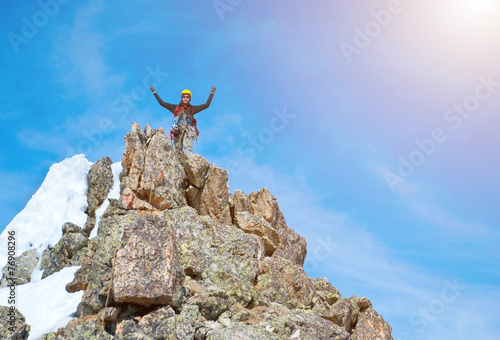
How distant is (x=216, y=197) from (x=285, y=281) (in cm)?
894

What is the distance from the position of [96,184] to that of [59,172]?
140 inches

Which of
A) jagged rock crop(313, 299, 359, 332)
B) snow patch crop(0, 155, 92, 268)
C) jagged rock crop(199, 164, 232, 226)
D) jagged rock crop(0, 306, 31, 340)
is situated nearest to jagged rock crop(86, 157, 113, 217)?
snow patch crop(0, 155, 92, 268)

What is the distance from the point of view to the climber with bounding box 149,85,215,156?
3509cm

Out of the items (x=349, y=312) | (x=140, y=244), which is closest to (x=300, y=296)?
(x=349, y=312)

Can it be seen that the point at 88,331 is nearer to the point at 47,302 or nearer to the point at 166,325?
the point at 166,325

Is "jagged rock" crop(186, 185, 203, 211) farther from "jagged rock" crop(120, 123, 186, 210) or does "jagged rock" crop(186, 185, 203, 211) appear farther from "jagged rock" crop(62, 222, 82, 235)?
"jagged rock" crop(62, 222, 82, 235)

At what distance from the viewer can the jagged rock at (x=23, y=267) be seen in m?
27.0

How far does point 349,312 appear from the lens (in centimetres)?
2748

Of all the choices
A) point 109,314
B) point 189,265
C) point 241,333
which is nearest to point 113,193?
point 189,265

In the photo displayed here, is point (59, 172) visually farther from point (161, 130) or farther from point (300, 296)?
point (300, 296)

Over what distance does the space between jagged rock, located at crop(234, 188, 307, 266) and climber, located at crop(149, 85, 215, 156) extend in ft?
20.1

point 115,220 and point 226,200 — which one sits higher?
point 226,200

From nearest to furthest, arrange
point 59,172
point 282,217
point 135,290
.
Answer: point 135,290 → point 59,172 → point 282,217

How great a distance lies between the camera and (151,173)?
3095cm
